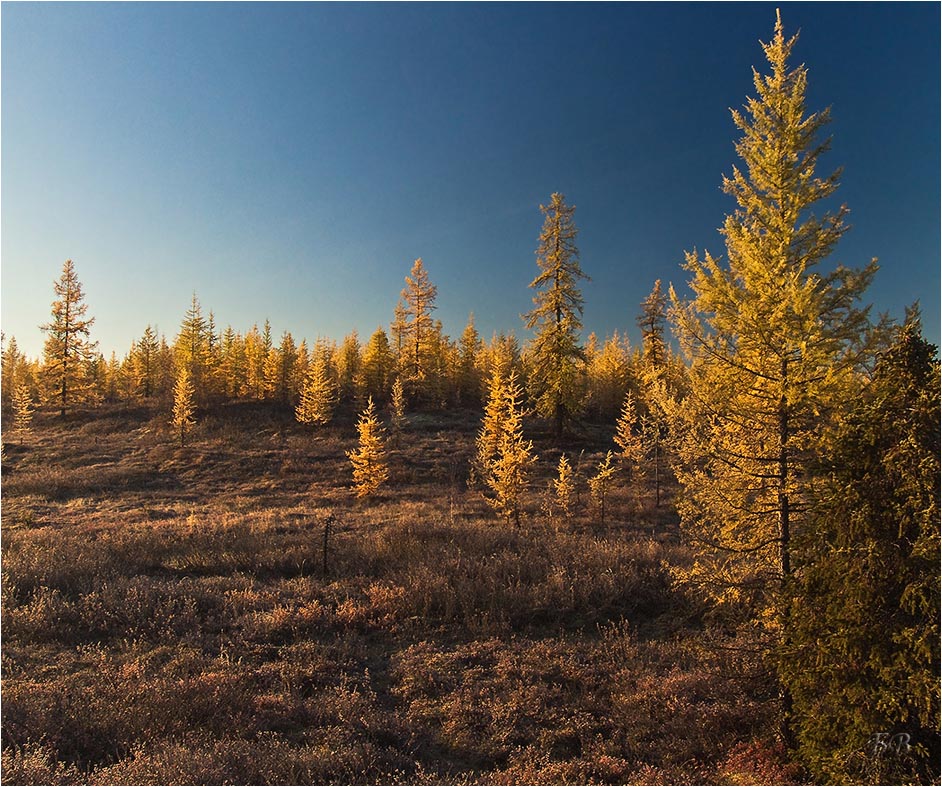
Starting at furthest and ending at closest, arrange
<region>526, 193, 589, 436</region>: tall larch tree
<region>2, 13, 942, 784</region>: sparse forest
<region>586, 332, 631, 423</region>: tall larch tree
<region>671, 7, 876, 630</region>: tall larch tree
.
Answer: <region>586, 332, 631, 423</region>: tall larch tree
<region>526, 193, 589, 436</region>: tall larch tree
<region>671, 7, 876, 630</region>: tall larch tree
<region>2, 13, 942, 784</region>: sparse forest

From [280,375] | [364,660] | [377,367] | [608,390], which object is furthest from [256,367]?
[364,660]

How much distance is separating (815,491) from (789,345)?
7.34 feet

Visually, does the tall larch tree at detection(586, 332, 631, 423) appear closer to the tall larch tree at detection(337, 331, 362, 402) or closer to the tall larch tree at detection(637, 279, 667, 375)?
the tall larch tree at detection(637, 279, 667, 375)

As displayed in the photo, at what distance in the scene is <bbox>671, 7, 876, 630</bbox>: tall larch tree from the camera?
285 inches

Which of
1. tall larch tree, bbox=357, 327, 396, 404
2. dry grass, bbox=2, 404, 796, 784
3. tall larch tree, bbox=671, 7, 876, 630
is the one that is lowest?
dry grass, bbox=2, 404, 796, 784

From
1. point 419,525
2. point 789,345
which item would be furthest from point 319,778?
point 419,525

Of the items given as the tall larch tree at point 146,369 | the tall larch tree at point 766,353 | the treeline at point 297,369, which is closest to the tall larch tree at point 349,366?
the treeline at point 297,369

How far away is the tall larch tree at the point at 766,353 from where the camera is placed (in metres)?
7.25

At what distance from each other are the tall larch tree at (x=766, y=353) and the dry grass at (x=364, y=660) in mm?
2033

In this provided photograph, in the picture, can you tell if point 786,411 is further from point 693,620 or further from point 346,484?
point 346,484

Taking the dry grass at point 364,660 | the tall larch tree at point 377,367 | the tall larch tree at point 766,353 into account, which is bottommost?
the dry grass at point 364,660

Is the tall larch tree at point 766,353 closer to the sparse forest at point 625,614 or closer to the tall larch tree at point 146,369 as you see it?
the sparse forest at point 625,614

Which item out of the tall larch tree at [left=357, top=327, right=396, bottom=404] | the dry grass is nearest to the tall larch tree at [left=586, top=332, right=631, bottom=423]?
the tall larch tree at [left=357, top=327, right=396, bottom=404]

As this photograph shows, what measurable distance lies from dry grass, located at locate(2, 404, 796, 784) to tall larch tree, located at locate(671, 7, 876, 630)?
203cm
